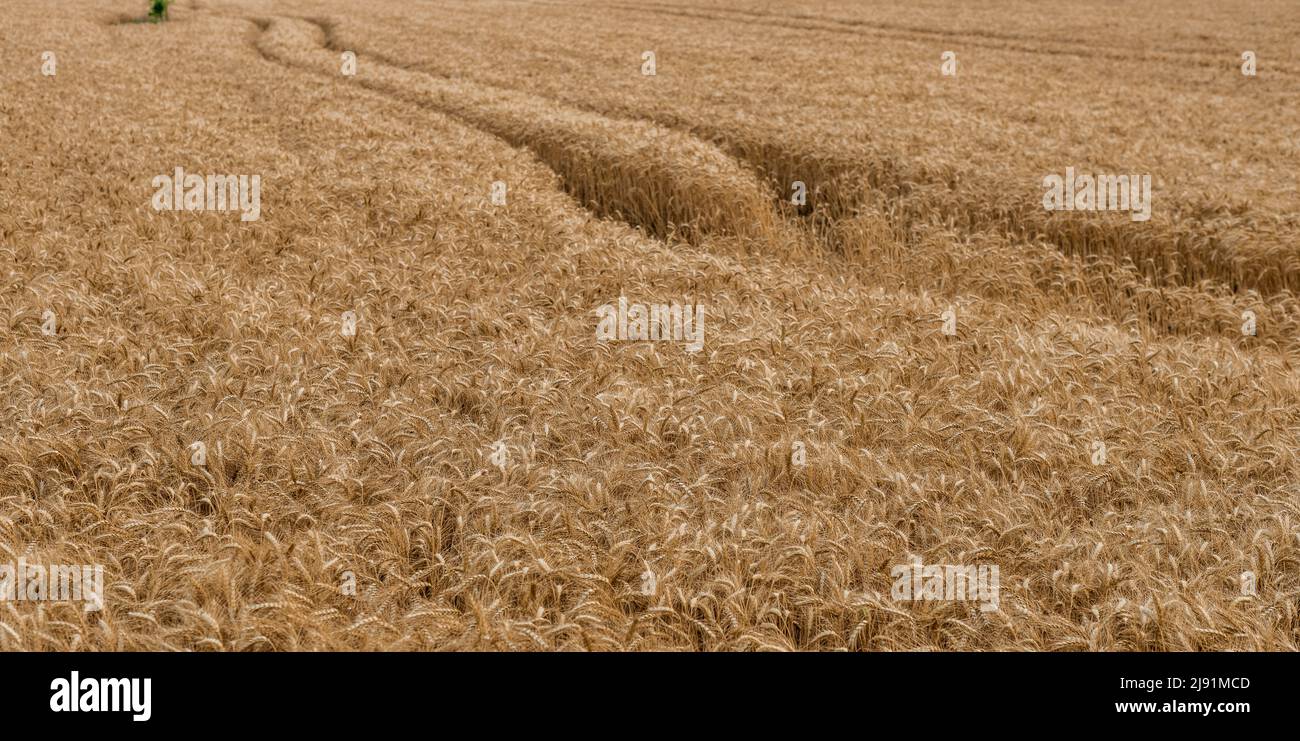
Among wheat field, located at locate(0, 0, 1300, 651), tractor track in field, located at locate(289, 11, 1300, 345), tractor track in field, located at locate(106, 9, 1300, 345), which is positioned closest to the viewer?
wheat field, located at locate(0, 0, 1300, 651)

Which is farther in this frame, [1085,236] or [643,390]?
[1085,236]

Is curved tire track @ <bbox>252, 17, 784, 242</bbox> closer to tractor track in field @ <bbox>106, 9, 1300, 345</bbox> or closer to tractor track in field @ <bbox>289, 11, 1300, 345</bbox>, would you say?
tractor track in field @ <bbox>106, 9, 1300, 345</bbox>

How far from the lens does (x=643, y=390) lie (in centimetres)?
489

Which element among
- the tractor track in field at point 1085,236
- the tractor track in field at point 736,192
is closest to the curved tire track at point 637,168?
the tractor track in field at point 736,192

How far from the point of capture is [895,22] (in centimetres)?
3344

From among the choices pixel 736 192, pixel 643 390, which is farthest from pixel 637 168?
pixel 643 390

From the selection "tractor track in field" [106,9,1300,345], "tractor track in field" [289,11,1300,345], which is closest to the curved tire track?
"tractor track in field" [106,9,1300,345]

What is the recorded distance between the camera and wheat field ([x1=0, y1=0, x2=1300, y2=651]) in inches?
130

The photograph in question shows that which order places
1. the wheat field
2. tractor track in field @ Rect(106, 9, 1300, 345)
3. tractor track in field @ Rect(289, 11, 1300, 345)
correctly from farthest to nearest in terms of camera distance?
tractor track in field @ Rect(106, 9, 1300, 345)
tractor track in field @ Rect(289, 11, 1300, 345)
the wheat field

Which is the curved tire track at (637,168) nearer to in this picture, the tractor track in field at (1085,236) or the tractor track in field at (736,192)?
the tractor track in field at (736,192)

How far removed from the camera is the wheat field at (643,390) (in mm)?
3303

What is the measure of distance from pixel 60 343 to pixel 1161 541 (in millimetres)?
5839

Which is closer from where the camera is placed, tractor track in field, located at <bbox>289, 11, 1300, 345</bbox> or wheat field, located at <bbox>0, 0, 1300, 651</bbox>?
wheat field, located at <bbox>0, 0, 1300, 651</bbox>

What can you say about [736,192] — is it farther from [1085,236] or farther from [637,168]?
[1085,236]
